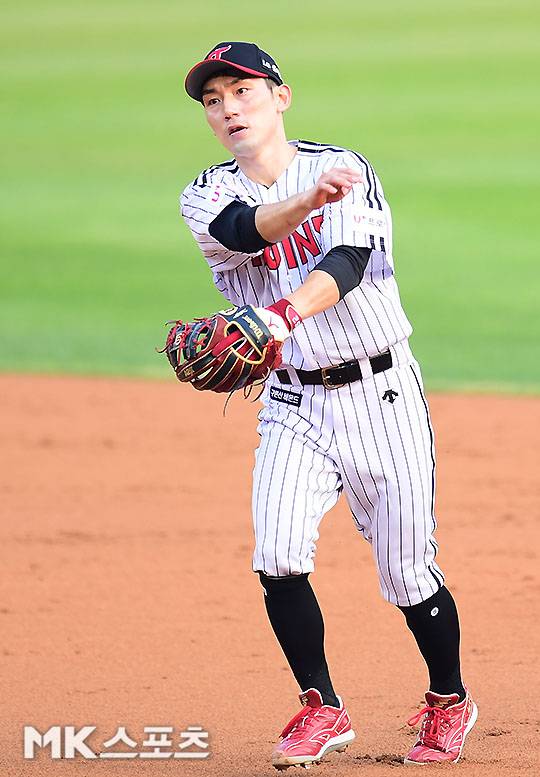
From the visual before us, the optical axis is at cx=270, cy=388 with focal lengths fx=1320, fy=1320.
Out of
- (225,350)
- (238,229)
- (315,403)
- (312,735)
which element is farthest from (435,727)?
(238,229)

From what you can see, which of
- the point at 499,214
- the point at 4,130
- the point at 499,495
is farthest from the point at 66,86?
the point at 499,495

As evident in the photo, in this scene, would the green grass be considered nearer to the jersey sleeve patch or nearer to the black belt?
the black belt

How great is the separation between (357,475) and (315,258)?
596 millimetres

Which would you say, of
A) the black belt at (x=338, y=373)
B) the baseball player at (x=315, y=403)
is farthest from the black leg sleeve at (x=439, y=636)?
the black belt at (x=338, y=373)

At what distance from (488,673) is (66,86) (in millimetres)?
17540

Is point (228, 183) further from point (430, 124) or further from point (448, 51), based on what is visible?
point (448, 51)

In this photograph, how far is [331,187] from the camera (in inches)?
125

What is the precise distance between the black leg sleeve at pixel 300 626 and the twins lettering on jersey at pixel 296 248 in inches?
33.4

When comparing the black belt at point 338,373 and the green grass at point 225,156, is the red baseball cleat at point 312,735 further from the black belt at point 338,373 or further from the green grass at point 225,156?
the green grass at point 225,156

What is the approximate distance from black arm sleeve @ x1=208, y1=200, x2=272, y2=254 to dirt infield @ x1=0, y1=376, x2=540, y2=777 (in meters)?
1.43

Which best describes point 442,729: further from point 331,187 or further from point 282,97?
point 282,97

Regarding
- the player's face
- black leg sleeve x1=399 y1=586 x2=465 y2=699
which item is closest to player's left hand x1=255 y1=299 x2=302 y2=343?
the player's face

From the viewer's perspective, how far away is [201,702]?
431 cm

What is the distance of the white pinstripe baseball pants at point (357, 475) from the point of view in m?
3.52
